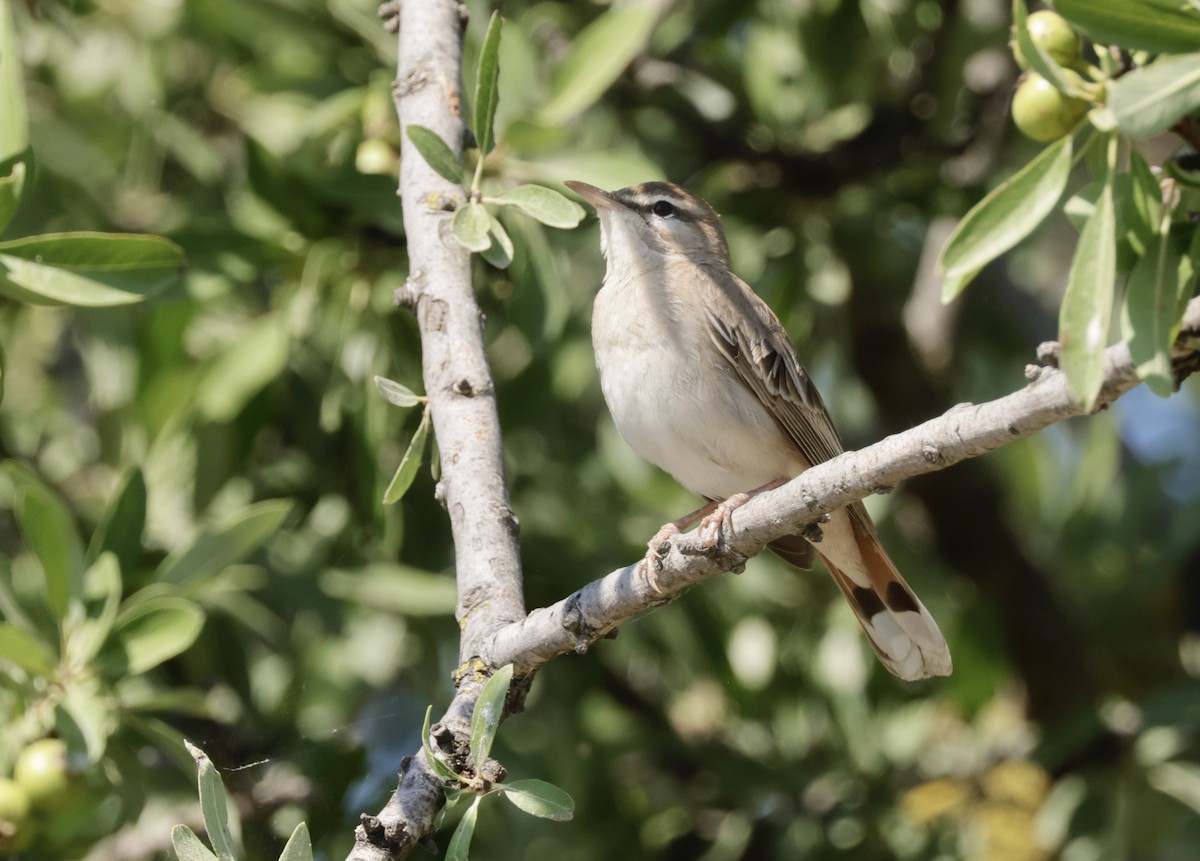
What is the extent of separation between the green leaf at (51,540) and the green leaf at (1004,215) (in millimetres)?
2475

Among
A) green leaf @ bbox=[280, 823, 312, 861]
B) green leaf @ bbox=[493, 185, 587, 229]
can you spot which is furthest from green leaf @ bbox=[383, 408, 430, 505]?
green leaf @ bbox=[280, 823, 312, 861]

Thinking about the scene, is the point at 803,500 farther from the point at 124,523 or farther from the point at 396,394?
the point at 124,523

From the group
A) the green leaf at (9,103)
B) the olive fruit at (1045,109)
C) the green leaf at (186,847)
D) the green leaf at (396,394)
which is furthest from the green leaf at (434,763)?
the green leaf at (9,103)

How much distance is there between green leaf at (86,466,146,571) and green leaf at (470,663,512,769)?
1.87 m

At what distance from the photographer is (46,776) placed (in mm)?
3551

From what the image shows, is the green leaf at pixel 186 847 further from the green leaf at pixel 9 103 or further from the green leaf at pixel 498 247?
the green leaf at pixel 9 103

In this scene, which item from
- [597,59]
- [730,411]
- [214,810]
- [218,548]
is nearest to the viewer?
[214,810]

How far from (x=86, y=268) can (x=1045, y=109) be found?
2.32 meters

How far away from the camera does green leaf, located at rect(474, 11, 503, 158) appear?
121 inches

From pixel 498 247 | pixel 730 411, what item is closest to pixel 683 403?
pixel 730 411

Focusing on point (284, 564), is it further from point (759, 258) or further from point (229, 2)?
point (759, 258)

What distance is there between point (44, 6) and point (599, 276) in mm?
2945

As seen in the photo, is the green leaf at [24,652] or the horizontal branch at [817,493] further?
the green leaf at [24,652]

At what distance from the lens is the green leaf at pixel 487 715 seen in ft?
8.12
